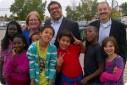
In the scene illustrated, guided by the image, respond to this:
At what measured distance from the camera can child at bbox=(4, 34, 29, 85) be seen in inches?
204

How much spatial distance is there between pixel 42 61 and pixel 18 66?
39 cm

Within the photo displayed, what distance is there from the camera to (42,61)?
16.4 feet

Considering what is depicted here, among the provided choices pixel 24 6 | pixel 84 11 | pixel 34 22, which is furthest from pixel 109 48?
pixel 24 6

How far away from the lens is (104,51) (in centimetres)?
506

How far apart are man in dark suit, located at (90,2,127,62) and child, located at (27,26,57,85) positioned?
0.76 meters

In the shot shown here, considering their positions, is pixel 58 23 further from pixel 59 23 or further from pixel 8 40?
pixel 8 40

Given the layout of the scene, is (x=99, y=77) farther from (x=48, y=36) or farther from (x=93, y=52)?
(x=48, y=36)

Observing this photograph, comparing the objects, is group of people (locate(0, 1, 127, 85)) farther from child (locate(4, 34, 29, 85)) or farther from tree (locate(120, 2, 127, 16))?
tree (locate(120, 2, 127, 16))

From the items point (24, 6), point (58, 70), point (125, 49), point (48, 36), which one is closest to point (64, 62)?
point (58, 70)

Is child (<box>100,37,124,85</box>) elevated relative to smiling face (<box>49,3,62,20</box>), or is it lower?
lower

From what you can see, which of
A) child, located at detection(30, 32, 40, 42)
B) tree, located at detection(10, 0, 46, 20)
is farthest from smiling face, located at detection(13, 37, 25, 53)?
tree, located at detection(10, 0, 46, 20)

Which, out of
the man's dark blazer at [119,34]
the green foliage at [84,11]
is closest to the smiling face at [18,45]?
the man's dark blazer at [119,34]

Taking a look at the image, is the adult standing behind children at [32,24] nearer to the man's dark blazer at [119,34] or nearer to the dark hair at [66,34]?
the dark hair at [66,34]

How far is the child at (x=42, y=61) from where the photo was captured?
16.4 ft
